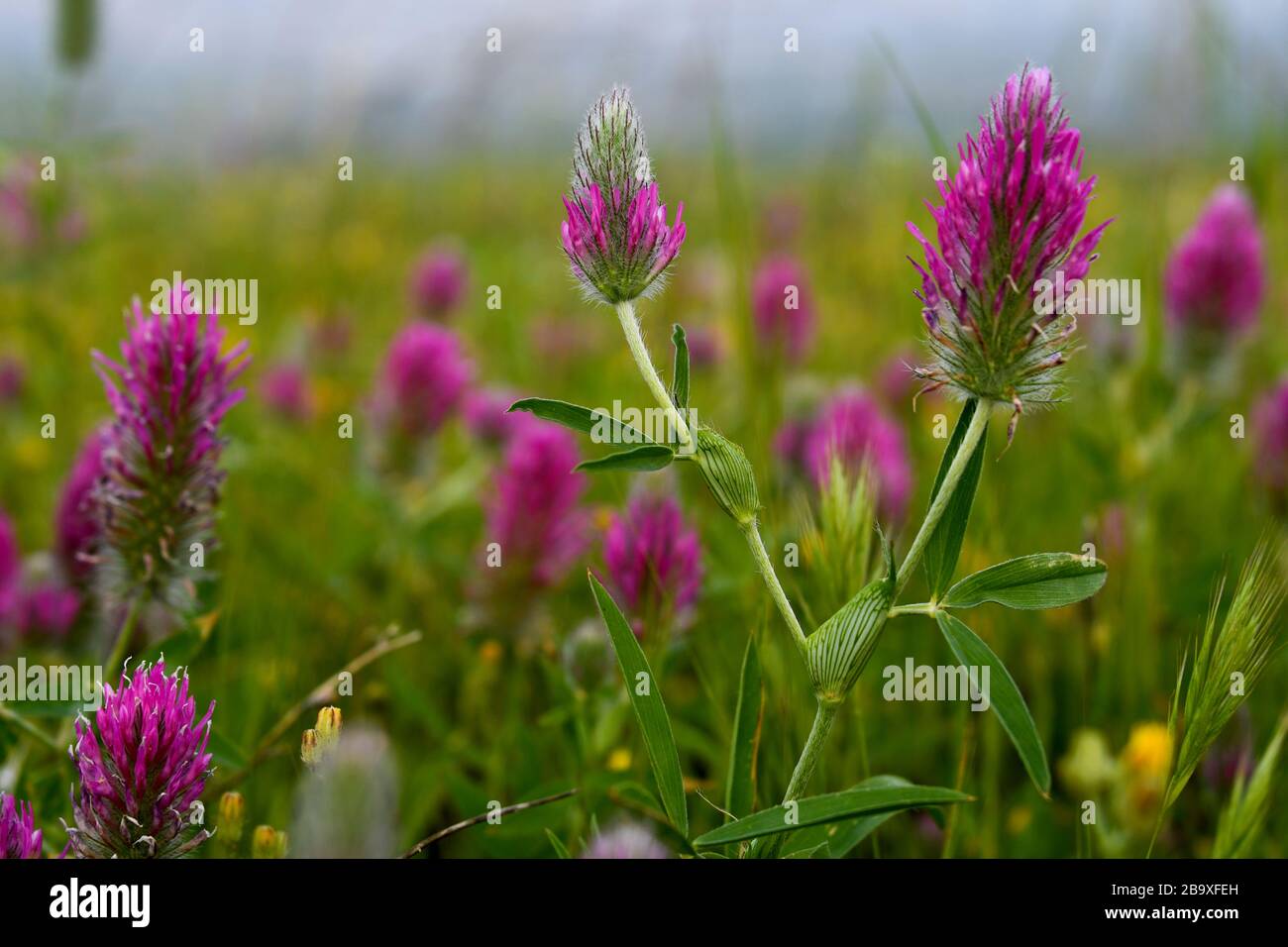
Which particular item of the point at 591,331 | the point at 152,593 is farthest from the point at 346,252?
the point at 152,593

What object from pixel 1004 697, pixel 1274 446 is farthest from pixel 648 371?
pixel 1274 446

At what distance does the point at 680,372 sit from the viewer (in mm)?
1179

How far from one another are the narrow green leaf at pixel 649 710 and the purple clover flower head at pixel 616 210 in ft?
1.03

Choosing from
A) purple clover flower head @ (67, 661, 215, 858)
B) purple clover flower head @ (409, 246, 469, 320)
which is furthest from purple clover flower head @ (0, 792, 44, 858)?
purple clover flower head @ (409, 246, 469, 320)

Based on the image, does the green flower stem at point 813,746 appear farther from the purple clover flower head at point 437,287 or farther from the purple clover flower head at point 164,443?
the purple clover flower head at point 437,287

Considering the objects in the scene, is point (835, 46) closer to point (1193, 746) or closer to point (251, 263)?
point (251, 263)

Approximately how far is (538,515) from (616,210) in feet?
4.20

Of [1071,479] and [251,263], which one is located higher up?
[251,263]

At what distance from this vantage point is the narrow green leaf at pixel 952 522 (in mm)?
1193

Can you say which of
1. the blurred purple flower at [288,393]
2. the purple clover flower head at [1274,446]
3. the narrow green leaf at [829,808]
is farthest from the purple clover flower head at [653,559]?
the blurred purple flower at [288,393]

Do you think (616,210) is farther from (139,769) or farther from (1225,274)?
(1225,274)

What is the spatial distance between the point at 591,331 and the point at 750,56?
1.44 m
